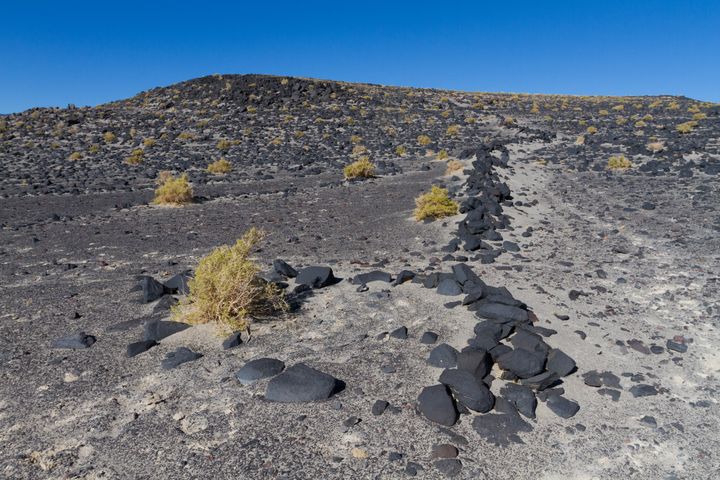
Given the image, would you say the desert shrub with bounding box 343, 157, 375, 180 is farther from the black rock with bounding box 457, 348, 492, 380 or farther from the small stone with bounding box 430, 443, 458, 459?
the small stone with bounding box 430, 443, 458, 459

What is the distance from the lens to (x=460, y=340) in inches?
204

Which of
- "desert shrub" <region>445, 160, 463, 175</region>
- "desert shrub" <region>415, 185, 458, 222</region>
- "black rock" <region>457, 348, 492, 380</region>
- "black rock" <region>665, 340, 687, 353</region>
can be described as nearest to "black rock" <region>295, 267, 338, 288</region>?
"black rock" <region>457, 348, 492, 380</region>

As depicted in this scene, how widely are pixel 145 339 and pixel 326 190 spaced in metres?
11.5

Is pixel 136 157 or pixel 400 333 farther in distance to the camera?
pixel 136 157

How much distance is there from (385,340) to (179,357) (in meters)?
2.00

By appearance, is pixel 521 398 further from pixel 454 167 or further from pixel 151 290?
pixel 454 167

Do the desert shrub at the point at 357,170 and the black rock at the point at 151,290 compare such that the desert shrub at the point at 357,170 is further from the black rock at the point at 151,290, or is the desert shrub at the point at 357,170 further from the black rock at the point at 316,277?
the black rock at the point at 151,290

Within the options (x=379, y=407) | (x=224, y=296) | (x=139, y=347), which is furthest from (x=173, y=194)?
(x=379, y=407)

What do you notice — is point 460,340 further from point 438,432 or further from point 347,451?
point 347,451

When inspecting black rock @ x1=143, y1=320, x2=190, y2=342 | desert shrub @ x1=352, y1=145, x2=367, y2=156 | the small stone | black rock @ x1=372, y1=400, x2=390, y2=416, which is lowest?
the small stone

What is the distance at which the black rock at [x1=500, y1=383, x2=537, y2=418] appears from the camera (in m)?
3.97

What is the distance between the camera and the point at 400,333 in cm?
530

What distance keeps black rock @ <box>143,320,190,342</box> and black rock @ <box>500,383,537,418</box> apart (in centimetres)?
339

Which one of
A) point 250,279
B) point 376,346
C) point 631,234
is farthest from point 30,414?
point 631,234
